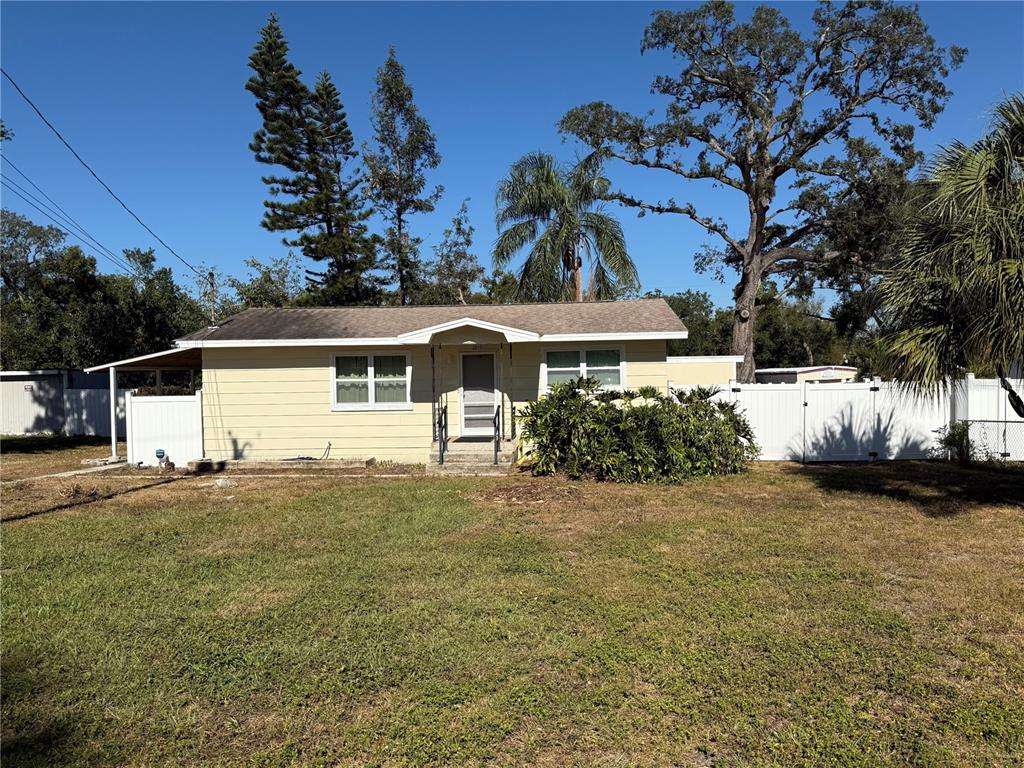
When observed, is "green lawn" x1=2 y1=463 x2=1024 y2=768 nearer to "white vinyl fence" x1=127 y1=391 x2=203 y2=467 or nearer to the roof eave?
the roof eave

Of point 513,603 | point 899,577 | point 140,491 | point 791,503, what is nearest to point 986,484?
point 791,503

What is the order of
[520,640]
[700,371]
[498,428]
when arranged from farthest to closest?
1. [700,371]
2. [498,428]
3. [520,640]

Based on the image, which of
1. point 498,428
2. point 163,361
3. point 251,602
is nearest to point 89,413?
point 163,361

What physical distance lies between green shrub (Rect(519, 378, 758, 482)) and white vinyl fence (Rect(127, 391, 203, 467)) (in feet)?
23.2

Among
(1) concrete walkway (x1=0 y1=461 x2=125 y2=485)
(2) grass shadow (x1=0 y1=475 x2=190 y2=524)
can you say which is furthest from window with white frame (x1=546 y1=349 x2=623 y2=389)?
(1) concrete walkway (x1=0 y1=461 x2=125 y2=485)

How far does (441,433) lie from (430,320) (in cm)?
332

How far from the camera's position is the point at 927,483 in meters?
9.86

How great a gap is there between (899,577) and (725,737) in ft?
10.7

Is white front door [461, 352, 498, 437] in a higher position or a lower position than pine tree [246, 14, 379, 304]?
lower

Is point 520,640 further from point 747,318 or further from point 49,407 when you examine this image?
point 49,407

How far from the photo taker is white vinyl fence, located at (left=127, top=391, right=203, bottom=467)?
12.5 metres

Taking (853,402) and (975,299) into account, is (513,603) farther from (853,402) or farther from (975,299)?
(853,402)

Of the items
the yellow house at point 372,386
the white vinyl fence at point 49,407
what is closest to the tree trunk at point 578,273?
the yellow house at point 372,386

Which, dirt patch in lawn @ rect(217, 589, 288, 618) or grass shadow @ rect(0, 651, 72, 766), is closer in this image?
grass shadow @ rect(0, 651, 72, 766)
